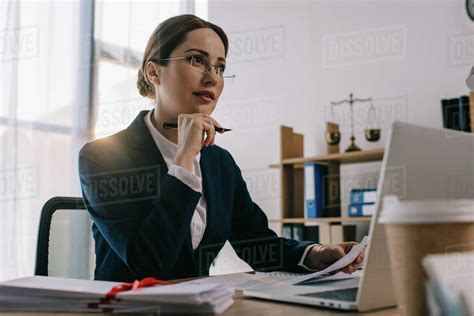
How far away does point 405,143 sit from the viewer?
716 mm

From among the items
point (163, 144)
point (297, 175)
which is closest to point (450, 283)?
point (163, 144)

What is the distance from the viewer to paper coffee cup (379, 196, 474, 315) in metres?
0.60

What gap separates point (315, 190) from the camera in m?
3.21

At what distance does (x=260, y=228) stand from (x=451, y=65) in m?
2.01

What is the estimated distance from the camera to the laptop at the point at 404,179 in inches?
28.0

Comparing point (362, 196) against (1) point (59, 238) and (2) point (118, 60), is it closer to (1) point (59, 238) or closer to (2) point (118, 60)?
A: (2) point (118, 60)

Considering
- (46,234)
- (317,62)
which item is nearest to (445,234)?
(46,234)

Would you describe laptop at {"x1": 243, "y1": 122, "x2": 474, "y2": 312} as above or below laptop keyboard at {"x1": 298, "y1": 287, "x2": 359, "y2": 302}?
above

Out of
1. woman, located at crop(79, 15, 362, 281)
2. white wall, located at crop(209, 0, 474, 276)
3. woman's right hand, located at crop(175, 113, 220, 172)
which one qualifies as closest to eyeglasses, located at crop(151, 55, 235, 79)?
woman, located at crop(79, 15, 362, 281)

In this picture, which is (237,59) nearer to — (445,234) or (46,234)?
(46,234)

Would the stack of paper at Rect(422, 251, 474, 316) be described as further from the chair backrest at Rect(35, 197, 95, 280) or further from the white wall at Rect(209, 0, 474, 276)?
the white wall at Rect(209, 0, 474, 276)

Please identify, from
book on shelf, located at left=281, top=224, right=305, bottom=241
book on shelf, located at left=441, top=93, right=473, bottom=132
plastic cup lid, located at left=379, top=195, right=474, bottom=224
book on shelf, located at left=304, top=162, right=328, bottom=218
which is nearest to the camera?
plastic cup lid, located at left=379, top=195, right=474, bottom=224

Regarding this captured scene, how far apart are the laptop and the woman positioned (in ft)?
1.13

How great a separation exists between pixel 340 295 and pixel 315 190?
2.35 metres
